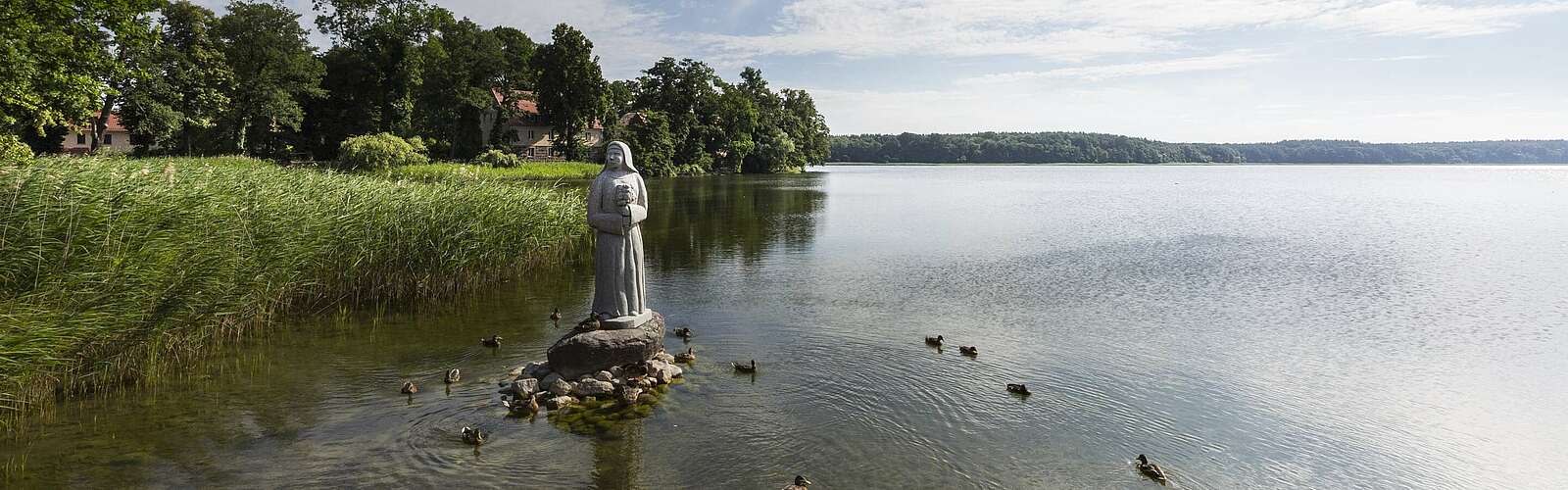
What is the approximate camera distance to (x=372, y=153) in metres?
54.7

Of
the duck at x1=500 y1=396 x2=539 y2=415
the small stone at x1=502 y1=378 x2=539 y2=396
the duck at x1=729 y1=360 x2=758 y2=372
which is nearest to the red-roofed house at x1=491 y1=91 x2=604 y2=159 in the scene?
the duck at x1=729 y1=360 x2=758 y2=372

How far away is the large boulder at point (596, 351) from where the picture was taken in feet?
38.1

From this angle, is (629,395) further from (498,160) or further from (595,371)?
(498,160)

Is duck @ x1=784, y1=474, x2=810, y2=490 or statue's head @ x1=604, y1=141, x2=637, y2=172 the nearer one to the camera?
duck @ x1=784, y1=474, x2=810, y2=490

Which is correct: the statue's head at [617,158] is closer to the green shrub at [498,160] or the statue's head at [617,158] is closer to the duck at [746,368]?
the duck at [746,368]

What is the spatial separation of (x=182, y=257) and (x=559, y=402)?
553 centimetres

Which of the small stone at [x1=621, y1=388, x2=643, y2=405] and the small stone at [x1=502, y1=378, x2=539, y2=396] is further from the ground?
the small stone at [x1=502, y1=378, x2=539, y2=396]

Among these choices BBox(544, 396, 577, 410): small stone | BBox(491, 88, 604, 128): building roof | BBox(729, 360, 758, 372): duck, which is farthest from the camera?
BBox(491, 88, 604, 128): building roof

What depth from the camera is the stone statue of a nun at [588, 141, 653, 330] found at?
11602mm

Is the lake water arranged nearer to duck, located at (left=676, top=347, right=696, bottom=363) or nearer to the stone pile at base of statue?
duck, located at (left=676, top=347, right=696, bottom=363)

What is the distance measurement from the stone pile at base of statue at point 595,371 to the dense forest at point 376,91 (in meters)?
32.3

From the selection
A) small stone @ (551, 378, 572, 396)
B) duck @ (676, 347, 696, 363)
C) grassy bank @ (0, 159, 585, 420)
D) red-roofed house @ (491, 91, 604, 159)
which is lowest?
duck @ (676, 347, 696, 363)

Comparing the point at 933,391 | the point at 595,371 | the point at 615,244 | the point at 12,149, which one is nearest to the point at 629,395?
the point at 595,371

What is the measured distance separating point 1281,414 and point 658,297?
1283cm
